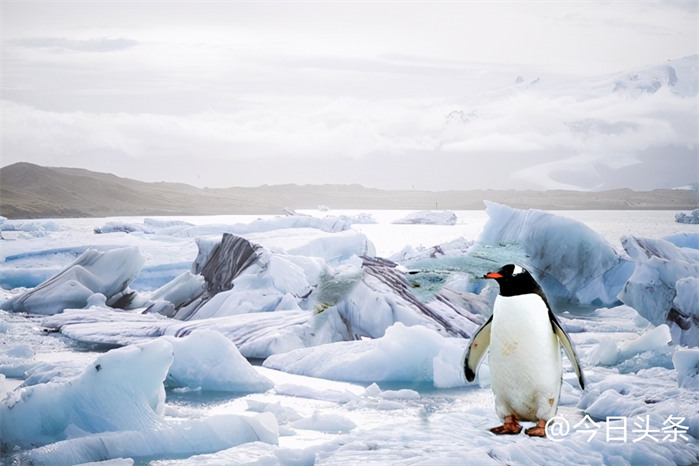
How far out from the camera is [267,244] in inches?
270

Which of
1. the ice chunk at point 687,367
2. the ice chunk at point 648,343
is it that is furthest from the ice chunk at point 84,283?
the ice chunk at point 687,367

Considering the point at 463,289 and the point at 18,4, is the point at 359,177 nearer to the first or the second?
the point at 463,289

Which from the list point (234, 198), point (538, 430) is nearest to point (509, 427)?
point (538, 430)

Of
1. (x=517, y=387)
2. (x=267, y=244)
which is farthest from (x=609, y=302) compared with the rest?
(x=517, y=387)

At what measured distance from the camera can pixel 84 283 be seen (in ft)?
21.2

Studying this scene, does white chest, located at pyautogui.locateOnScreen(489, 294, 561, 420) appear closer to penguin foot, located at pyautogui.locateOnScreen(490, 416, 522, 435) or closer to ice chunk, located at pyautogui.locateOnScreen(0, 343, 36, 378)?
penguin foot, located at pyautogui.locateOnScreen(490, 416, 522, 435)

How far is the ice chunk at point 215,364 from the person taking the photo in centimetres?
464

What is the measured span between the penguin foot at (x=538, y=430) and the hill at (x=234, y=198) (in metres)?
3.02

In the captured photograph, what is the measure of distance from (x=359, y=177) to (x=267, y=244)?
1.05 metres

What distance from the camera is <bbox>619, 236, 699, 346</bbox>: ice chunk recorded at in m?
5.53

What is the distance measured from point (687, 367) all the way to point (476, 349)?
5.10ft

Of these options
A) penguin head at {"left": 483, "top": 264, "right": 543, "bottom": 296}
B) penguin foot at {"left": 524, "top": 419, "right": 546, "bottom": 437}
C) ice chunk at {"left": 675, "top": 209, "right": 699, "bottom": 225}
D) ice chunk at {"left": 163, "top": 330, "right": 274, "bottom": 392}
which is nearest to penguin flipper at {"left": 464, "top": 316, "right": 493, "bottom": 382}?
penguin head at {"left": 483, "top": 264, "right": 543, "bottom": 296}

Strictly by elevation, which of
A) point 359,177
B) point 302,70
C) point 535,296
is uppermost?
point 302,70

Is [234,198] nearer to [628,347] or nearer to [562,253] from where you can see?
[562,253]
